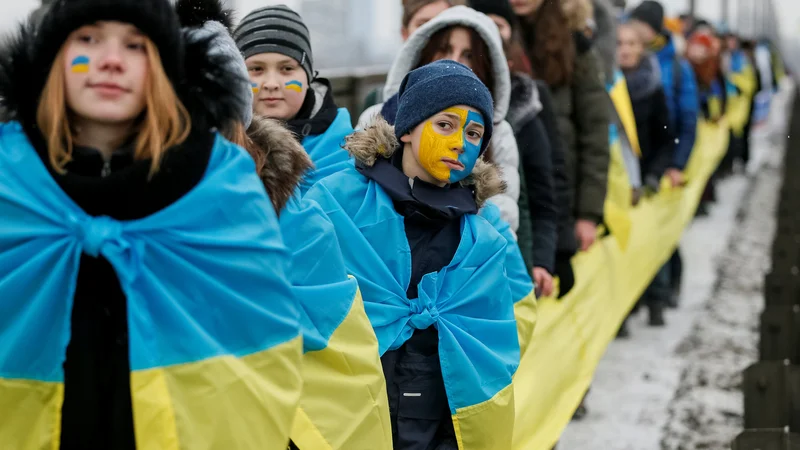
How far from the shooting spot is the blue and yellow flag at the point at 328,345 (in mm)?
2877

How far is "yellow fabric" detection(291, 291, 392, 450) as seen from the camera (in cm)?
291

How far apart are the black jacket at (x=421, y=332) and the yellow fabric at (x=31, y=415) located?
4.00 feet

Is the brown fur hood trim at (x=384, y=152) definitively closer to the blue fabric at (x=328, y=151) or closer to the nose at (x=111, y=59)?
the blue fabric at (x=328, y=151)

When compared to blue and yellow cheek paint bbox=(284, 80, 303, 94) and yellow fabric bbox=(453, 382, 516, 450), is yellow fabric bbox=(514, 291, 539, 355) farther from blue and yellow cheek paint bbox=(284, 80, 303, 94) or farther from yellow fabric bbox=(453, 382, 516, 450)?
blue and yellow cheek paint bbox=(284, 80, 303, 94)

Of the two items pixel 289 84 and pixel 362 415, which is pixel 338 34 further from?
pixel 362 415

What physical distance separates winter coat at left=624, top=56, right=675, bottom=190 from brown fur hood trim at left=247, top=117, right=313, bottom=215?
18.2 ft

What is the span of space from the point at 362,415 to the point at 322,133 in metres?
1.34

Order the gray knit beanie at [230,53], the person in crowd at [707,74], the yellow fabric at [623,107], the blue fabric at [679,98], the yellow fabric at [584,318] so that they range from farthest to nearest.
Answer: the person in crowd at [707,74]
the blue fabric at [679,98]
the yellow fabric at [623,107]
the yellow fabric at [584,318]
the gray knit beanie at [230,53]

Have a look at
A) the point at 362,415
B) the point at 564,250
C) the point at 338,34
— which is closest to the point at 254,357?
the point at 362,415

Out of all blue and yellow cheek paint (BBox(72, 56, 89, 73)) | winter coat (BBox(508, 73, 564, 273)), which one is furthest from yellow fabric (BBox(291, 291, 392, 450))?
winter coat (BBox(508, 73, 564, 273))

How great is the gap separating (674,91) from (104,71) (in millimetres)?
8123

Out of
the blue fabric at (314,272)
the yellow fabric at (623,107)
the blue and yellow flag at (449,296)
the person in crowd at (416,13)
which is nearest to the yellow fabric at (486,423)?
the blue and yellow flag at (449,296)

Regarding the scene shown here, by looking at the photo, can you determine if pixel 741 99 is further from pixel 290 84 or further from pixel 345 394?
pixel 345 394

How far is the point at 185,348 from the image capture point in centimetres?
244
